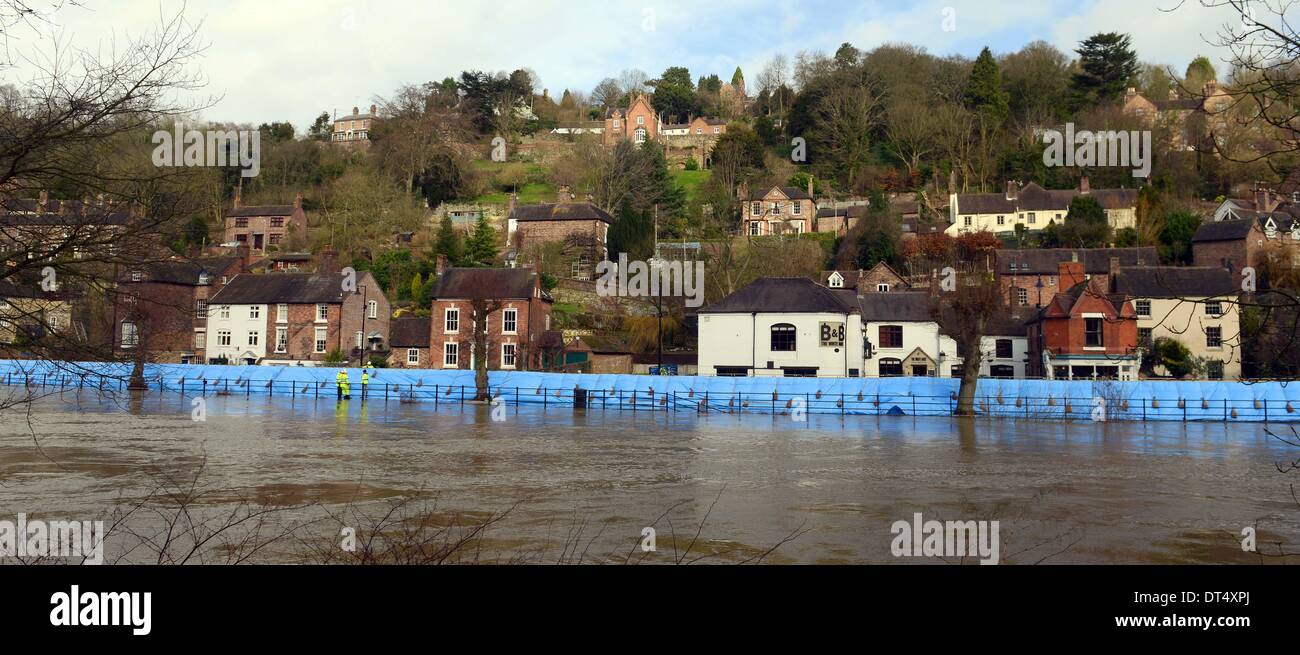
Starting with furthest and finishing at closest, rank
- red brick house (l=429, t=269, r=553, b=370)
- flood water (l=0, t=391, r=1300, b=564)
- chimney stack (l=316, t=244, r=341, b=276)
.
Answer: chimney stack (l=316, t=244, r=341, b=276), red brick house (l=429, t=269, r=553, b=370), flood water (l=0, t=391, r=1300, b=564)

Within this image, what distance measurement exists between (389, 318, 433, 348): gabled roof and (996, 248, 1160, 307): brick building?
3873cm

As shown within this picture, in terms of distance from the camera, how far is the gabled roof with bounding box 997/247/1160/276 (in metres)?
61.7

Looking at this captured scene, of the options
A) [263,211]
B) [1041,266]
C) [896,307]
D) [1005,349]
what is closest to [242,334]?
[263,211]

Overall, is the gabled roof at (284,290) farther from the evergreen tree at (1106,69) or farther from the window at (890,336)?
the evergreen tree at (1106,69)

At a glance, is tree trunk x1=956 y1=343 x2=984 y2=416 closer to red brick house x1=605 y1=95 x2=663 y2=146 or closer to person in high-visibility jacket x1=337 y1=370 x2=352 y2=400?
person in high-visibility jacket x1=337 y1=370 x2=352 y2=400

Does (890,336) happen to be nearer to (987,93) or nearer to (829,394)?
(829,394)

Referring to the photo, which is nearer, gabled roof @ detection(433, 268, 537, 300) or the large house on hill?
gabled roof @ detection(433, 268, 537, 300)

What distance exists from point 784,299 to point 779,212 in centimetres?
3202

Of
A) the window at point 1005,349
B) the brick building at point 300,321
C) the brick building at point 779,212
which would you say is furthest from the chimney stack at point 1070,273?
the brick building at point 300,321

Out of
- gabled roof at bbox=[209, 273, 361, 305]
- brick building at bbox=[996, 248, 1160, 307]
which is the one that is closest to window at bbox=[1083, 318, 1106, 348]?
brick building at bbox=[996, 248, 1160, 307]

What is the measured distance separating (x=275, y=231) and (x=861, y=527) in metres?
77.6

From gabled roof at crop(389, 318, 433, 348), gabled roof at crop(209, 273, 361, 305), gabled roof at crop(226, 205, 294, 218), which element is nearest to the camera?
gabled roof at crop(389, 318, 433, 348)
